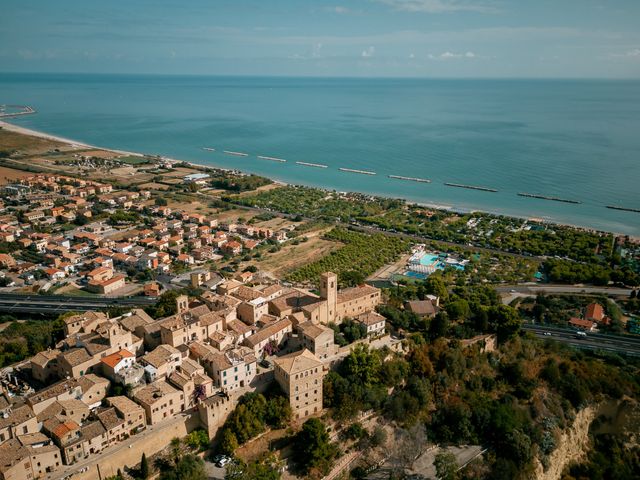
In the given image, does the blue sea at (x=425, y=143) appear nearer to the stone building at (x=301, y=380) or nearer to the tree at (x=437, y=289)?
the tree at (x=437, y=289)

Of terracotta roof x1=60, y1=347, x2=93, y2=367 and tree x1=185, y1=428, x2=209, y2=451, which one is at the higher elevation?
terracotta roof x1=60, y1=347, x2=93, y2=367

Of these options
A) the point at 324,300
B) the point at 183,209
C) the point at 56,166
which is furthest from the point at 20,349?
the point at 56,166

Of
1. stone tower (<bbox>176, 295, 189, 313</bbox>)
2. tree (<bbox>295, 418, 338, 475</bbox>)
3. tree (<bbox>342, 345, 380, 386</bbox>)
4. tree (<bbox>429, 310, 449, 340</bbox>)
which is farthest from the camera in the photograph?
tree (<bbox>429, 310, 449, 340</bbox>)

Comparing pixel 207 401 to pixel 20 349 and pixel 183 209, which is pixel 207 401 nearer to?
pixel 20 349

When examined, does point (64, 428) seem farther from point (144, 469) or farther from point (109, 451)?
point (144, 469)

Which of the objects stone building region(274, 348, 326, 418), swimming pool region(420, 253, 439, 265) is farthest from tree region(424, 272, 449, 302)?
stone building region(274, 348, 326, 418)

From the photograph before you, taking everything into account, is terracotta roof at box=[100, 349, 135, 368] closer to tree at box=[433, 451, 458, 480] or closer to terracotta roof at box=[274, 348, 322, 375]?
terracotta roof at box=[274, 348, 322, 375]

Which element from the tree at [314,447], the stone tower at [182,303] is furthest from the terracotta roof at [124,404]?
the stone tower at [182,303]
